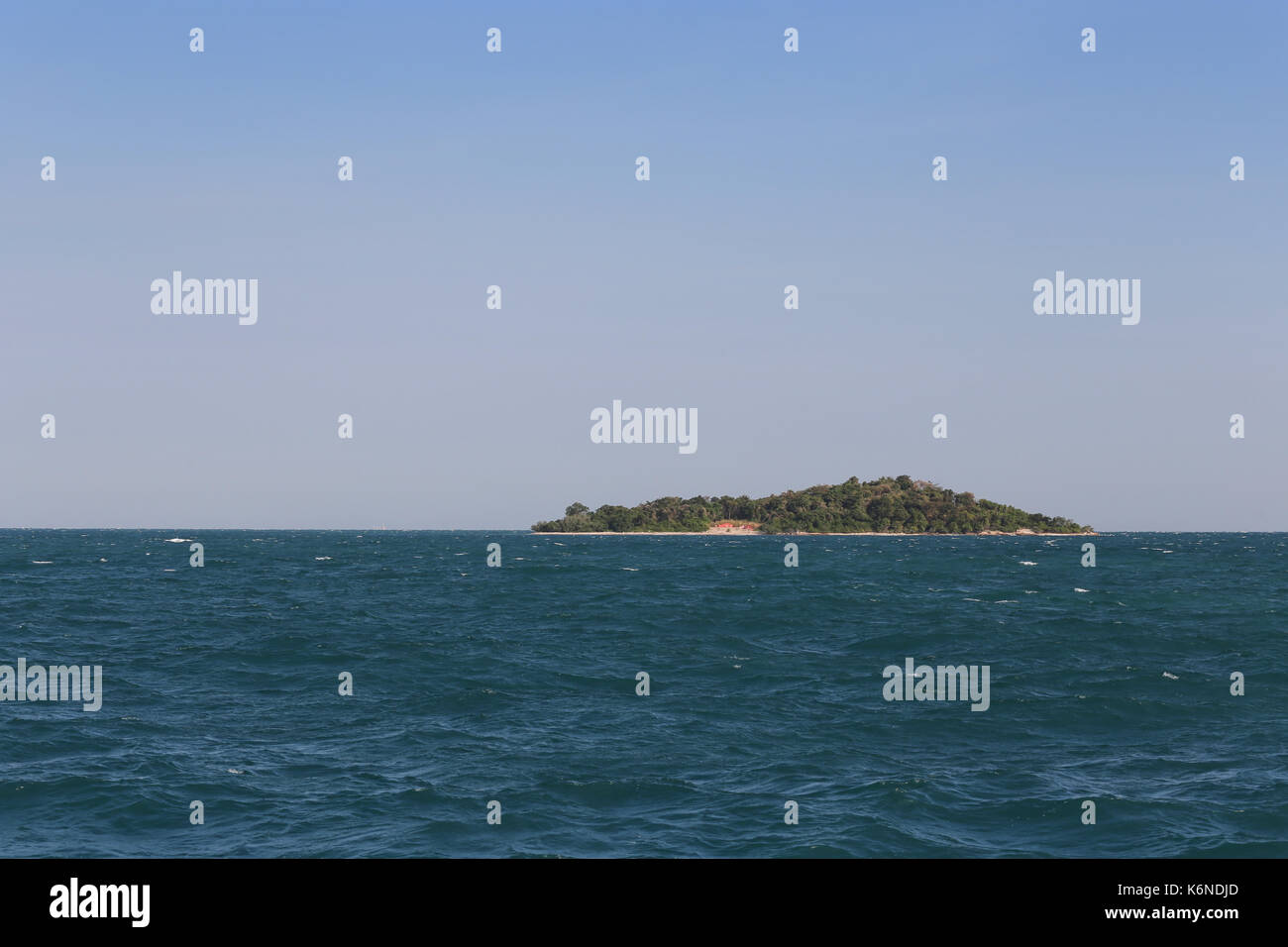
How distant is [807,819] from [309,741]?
1339 cm

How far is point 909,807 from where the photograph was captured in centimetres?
1973

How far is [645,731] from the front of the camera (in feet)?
84.5

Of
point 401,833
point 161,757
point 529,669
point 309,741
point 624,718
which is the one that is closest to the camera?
point 401,833

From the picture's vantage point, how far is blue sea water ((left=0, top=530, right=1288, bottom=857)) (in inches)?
725

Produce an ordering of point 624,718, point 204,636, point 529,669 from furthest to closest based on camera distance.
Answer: point 204,636 < point 529,669 < point 624,718

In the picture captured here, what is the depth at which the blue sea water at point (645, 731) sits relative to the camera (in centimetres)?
1841
